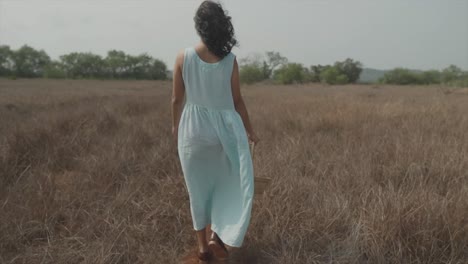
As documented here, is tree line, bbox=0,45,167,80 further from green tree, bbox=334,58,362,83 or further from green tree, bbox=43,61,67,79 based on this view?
green tree, bbox=334,58,362,83

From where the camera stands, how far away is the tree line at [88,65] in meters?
61.7

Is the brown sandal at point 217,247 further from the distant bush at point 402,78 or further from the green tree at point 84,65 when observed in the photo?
the green tree at point 84,65

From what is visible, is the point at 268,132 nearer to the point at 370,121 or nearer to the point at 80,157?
the point at 370,121

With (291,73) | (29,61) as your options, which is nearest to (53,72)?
(29,61)

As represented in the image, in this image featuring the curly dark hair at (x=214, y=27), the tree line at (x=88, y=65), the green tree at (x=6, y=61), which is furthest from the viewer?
the tree line at (x=88, y=65)

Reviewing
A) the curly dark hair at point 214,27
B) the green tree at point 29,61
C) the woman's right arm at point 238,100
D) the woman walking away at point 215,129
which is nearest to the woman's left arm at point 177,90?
the woman walking away at point 215,129

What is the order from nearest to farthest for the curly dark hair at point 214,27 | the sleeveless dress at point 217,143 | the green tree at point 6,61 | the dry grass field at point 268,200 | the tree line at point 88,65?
the curly dark hair at point 214,27 → the sleeveless dress at point 217,143 → the dry grass field at point 268,200 → the green tree at point 6,61 → the tree line at point 88,65

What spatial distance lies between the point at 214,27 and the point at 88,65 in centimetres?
7576

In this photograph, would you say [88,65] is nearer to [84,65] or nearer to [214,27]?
[84,65]

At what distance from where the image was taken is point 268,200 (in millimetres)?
2717

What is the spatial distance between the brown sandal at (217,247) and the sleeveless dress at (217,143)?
10 cm

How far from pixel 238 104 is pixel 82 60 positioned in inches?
3029

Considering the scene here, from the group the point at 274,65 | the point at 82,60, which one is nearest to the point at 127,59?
the point at 82,60

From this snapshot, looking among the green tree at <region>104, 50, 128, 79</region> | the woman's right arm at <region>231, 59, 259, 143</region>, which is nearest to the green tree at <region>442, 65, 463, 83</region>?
the green tree at <region>104, 50, 128, 79</region>
